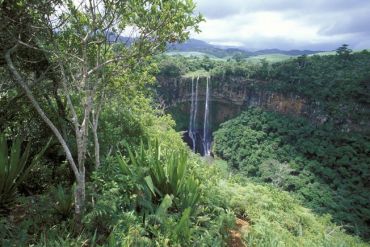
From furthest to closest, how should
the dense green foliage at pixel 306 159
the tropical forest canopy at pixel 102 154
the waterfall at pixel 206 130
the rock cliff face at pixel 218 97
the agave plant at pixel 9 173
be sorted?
the waterfall at pixel 206 130 → the rock cliff face at pixel 218 97 → the dense green foliage at pixel 306 159 → the agave plant at pixel 9 173 → the tropical forest canopy at pixel 102 154

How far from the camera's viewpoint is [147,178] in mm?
3602

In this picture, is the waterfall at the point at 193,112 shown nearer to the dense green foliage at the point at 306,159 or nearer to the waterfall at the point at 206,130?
the waterfall at the point at 206,130

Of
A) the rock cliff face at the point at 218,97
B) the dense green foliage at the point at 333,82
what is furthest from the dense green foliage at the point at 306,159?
the rock cliff face at the point at 218,97

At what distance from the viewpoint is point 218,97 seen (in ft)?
188

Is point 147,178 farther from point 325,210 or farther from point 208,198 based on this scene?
point 325,210

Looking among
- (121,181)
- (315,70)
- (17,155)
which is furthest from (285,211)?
(315,70)

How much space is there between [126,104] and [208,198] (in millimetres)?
2590

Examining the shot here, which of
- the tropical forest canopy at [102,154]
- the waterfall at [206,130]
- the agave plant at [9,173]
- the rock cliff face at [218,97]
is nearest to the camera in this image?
the tropical forest canopy at [102,154]

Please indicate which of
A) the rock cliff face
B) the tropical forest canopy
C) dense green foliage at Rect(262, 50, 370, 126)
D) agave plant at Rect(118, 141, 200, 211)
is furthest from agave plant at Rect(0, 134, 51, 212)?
the rock cliff face

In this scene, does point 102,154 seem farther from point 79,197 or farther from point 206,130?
point 206,130

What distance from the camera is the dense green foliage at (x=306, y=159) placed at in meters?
30.2

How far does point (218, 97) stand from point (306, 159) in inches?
855

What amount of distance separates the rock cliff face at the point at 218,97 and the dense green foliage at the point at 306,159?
2662 millimetres

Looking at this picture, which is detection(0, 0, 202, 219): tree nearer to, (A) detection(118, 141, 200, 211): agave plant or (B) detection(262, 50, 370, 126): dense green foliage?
(A) detection(118, 141, 200, 211): agave plant
